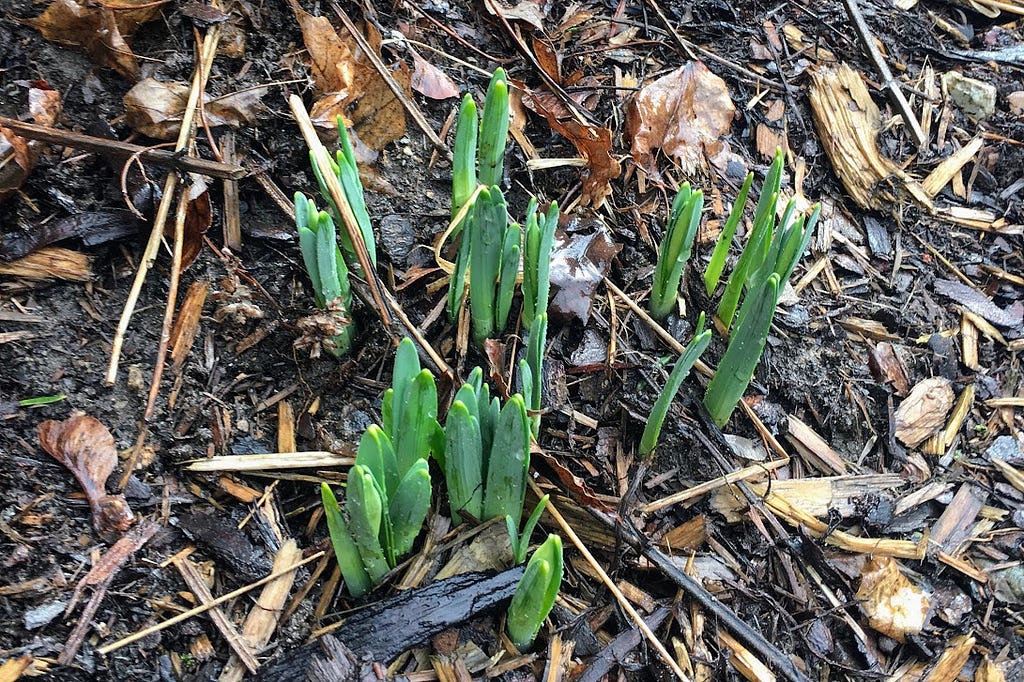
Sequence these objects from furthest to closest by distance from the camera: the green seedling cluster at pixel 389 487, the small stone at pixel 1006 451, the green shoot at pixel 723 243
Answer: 1. the small stone at pixel 1006 451
2. the green shoot at pixel 723 243
3. the green seedling cluster at pixel 389 487

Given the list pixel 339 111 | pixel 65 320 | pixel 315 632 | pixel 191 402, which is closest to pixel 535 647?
pixel 315 632

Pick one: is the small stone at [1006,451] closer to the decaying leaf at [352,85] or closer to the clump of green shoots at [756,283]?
the clump of green shoots at [756,283]

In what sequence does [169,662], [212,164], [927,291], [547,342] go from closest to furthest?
[169,662], [212,164], [547,342], [927,291]

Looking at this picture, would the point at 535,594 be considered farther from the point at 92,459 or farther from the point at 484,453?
the point at 92,459

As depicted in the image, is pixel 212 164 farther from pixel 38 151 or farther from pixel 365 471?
pixel 365 471

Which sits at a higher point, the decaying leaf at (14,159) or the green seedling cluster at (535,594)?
the decaying leaf at (14,159)

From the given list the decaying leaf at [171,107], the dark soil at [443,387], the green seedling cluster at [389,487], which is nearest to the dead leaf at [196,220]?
the dark soil at [443,387]

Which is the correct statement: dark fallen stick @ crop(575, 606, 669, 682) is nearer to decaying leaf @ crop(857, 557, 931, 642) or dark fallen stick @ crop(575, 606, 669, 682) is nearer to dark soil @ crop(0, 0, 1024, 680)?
dark soil @ crop(0, 0, 1024, 680)
